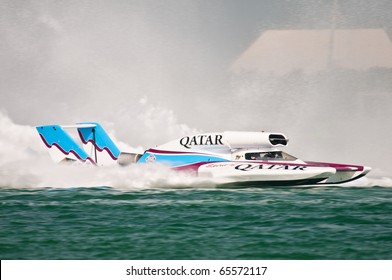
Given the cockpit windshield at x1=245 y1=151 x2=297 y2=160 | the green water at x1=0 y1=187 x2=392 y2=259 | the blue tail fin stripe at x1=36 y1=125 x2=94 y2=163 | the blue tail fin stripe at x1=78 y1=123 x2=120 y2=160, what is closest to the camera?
the green water at x1=0 y1=187 x2=392 y2=259

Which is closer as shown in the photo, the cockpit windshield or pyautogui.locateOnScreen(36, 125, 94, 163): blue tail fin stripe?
the cockpit windshield

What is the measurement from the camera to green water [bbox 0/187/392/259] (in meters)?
8.28

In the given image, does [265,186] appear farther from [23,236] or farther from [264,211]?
[23,236]

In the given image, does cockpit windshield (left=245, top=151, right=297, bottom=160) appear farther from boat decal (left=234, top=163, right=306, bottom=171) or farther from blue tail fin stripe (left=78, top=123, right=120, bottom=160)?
blue tail fin stripe (left=78, top=123, right=120, bottom=160)

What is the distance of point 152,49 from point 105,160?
747 cm

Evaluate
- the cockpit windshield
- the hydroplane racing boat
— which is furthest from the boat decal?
the cockpit windshield

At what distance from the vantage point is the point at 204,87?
2198 cm

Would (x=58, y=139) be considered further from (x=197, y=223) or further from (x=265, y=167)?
(x=197, y=223)

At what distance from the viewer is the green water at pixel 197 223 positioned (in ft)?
27.2

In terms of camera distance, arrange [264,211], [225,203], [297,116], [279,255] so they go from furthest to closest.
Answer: [297,116]
[225,203]
[264,211]
[279,255]

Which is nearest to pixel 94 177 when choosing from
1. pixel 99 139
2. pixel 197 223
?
pixel 99 139

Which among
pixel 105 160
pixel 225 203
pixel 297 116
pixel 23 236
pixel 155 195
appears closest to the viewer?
pixel 23 236

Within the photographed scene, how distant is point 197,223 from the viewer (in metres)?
9.94

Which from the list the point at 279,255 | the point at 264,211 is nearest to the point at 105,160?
the point at 264,211
